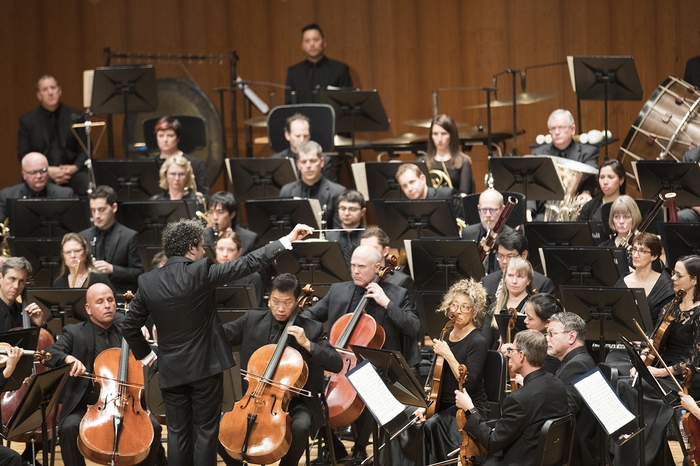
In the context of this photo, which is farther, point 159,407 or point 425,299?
point 425,299

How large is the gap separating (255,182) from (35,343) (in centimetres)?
258

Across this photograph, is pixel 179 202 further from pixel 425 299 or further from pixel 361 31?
pixel 361 31

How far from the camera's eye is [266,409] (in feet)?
15.4

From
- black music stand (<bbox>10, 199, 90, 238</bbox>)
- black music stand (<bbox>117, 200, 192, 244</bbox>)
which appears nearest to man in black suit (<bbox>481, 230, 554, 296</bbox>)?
black music stand (<bbox>117, 200, 192, 244</bbox>)

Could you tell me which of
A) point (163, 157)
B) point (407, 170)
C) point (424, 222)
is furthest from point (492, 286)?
point (163, 157)

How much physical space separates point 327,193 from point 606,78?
230 cm

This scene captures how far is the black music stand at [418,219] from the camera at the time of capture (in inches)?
245

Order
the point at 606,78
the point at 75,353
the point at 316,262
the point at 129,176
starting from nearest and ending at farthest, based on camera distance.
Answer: the point at 75,353 < the point at 316,262 < the point at 129,176 < the point at 606,78

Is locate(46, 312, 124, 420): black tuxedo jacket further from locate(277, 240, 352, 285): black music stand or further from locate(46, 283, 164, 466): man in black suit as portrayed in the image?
locate(277, 240, 352, 285): black music stand

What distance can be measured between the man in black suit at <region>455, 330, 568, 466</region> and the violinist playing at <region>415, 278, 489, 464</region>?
0.47 m

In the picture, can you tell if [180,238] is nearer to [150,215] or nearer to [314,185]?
[150,215]

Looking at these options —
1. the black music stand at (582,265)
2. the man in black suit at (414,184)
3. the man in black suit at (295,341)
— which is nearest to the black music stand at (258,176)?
the man in black suit at (414,184)

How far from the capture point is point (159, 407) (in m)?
5.02

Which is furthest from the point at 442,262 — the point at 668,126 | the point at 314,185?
the point at 668,126
